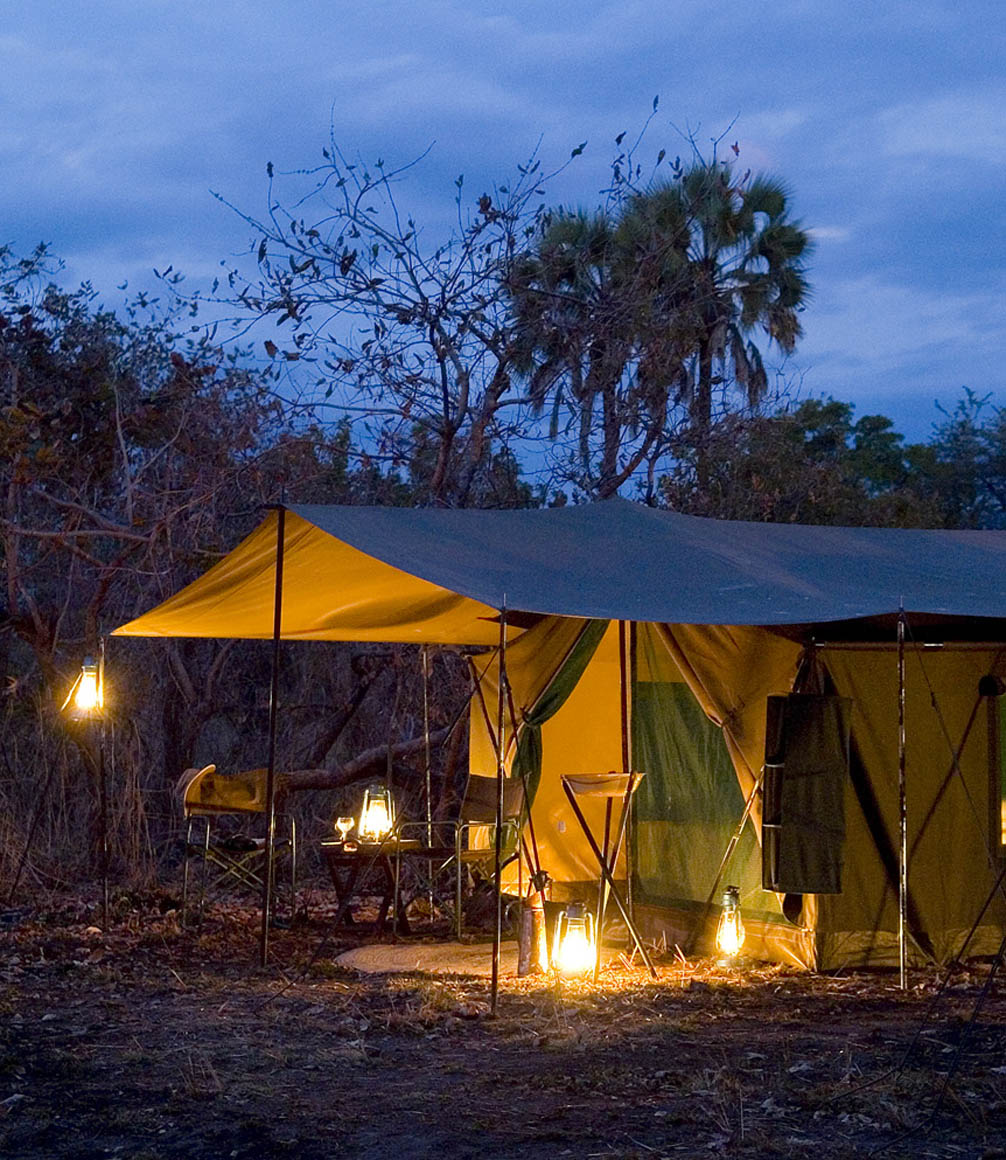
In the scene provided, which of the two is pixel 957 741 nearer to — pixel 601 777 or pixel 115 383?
pixel 601 777

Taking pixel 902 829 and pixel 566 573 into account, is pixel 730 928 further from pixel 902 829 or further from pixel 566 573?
pixel 566 573

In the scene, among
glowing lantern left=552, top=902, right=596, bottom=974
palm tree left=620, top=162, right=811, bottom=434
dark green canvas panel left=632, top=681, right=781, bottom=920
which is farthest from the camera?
palm tree left=620, top=162, right=811, bottom=434

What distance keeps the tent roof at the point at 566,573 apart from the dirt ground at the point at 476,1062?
1339 mm

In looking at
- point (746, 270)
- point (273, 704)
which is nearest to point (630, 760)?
point (273, 704)

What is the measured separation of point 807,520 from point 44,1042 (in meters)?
8.30

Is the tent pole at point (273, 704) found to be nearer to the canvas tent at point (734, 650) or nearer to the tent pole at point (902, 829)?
the canvas tent at point (734, 650)

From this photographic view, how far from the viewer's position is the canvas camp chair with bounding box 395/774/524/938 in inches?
272

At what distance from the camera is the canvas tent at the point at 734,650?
18.8 ft

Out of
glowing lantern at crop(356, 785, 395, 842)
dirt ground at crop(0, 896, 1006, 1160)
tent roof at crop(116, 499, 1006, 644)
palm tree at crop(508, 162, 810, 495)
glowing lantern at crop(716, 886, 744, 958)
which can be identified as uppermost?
palm tree at crop(508, 162, 810, 495)

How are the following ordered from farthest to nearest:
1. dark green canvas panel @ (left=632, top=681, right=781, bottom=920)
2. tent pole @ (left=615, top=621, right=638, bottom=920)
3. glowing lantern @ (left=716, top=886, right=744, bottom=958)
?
tent pole @ (left=615, top=621, right=638, bottom=920), dark green canvas panel @ (left=632, top=681, right=781, bottom=920), glowing lantern @ (left=716, top=886, right=744, bottom=958)

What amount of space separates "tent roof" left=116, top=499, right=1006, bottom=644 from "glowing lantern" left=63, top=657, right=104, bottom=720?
1.14ft

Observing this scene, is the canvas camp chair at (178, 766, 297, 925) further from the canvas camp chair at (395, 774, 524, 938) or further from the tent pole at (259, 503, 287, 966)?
the tent pole at (259, 503, 287, 966)

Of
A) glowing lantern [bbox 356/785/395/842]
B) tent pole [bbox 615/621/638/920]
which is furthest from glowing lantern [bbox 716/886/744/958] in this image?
glowing lantern [bbox 356/785/395/842]

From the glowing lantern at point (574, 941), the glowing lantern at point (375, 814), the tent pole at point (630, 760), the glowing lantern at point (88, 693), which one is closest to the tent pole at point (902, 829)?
the glowing lantern at point (574, 941)
